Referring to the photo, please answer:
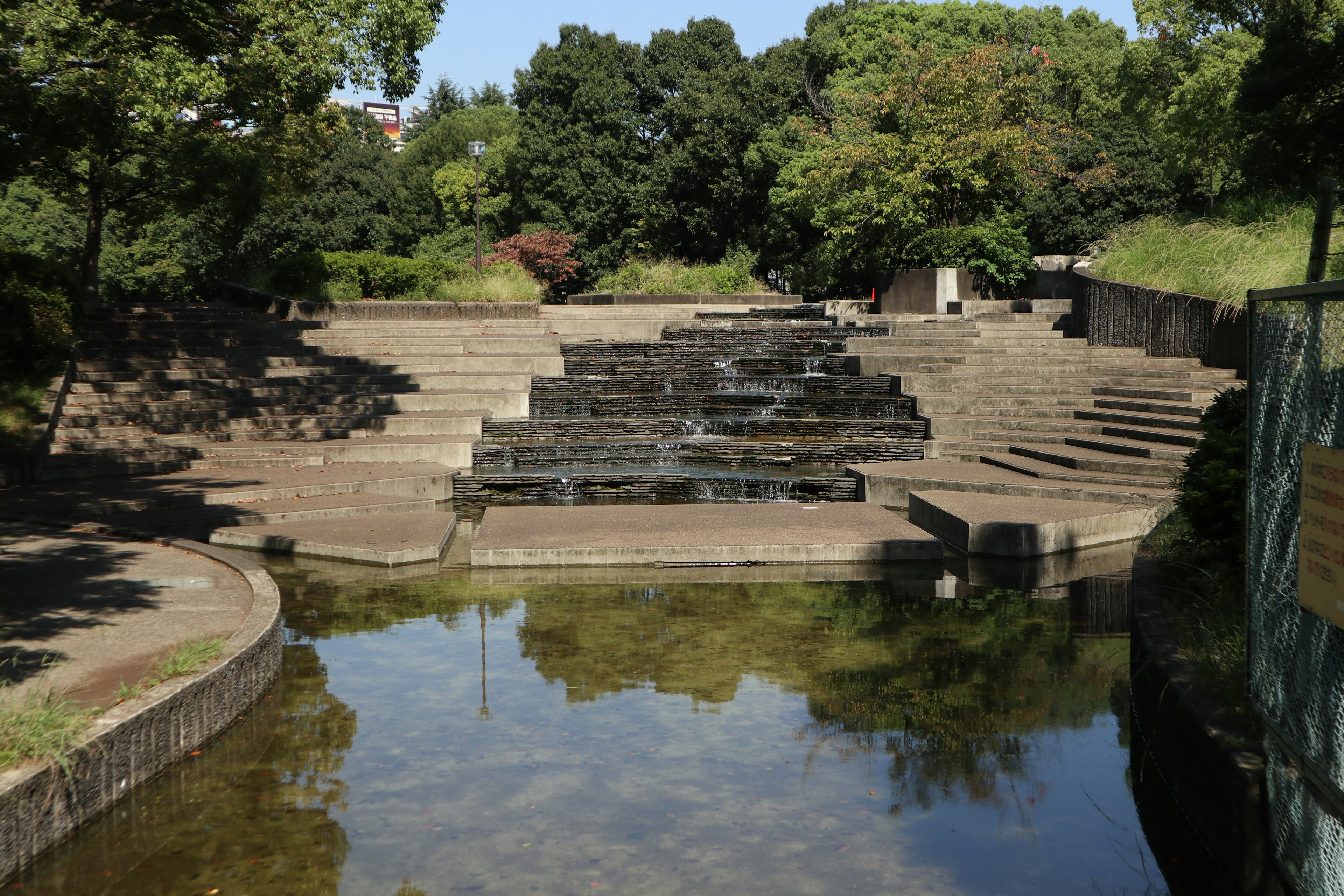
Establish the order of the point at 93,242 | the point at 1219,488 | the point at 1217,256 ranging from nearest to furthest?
the point at 1219,488
the point at 1217,256
the point at 93,242

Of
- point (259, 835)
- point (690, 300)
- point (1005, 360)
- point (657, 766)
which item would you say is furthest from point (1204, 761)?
point (690, 300)

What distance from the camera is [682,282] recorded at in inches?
1196

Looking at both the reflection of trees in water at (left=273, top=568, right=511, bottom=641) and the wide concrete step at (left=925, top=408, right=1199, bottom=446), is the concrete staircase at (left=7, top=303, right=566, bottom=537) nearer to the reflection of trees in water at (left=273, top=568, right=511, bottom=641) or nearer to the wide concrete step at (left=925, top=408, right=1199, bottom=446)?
the reflection of trees in water at (left=273, top=568, right=511, bottom=641)

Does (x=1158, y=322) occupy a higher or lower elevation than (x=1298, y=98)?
lower

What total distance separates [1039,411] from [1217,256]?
384 centimetres

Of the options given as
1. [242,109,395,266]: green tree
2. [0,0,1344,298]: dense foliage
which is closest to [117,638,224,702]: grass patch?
[0,0,1344,298]: dense foliage

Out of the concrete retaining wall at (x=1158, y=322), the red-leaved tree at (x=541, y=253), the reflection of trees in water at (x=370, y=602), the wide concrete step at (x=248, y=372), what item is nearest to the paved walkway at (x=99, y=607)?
the reflection of trees in water at (x=370, y=602)

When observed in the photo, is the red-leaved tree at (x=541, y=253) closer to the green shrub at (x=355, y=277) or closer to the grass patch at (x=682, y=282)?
the grass patch at (x=682, y=282)

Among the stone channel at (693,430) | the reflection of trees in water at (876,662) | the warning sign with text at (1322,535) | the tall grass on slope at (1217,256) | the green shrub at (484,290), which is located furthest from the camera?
the green shrub at (484,290)

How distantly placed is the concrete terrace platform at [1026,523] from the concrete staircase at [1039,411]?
402 mm

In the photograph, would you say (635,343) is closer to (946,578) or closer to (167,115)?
(167,115)

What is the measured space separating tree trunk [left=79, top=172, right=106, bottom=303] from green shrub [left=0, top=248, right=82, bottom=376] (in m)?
7.14

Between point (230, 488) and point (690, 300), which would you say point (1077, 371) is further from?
point (690, 300)

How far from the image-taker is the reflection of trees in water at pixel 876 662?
4.79 meters
